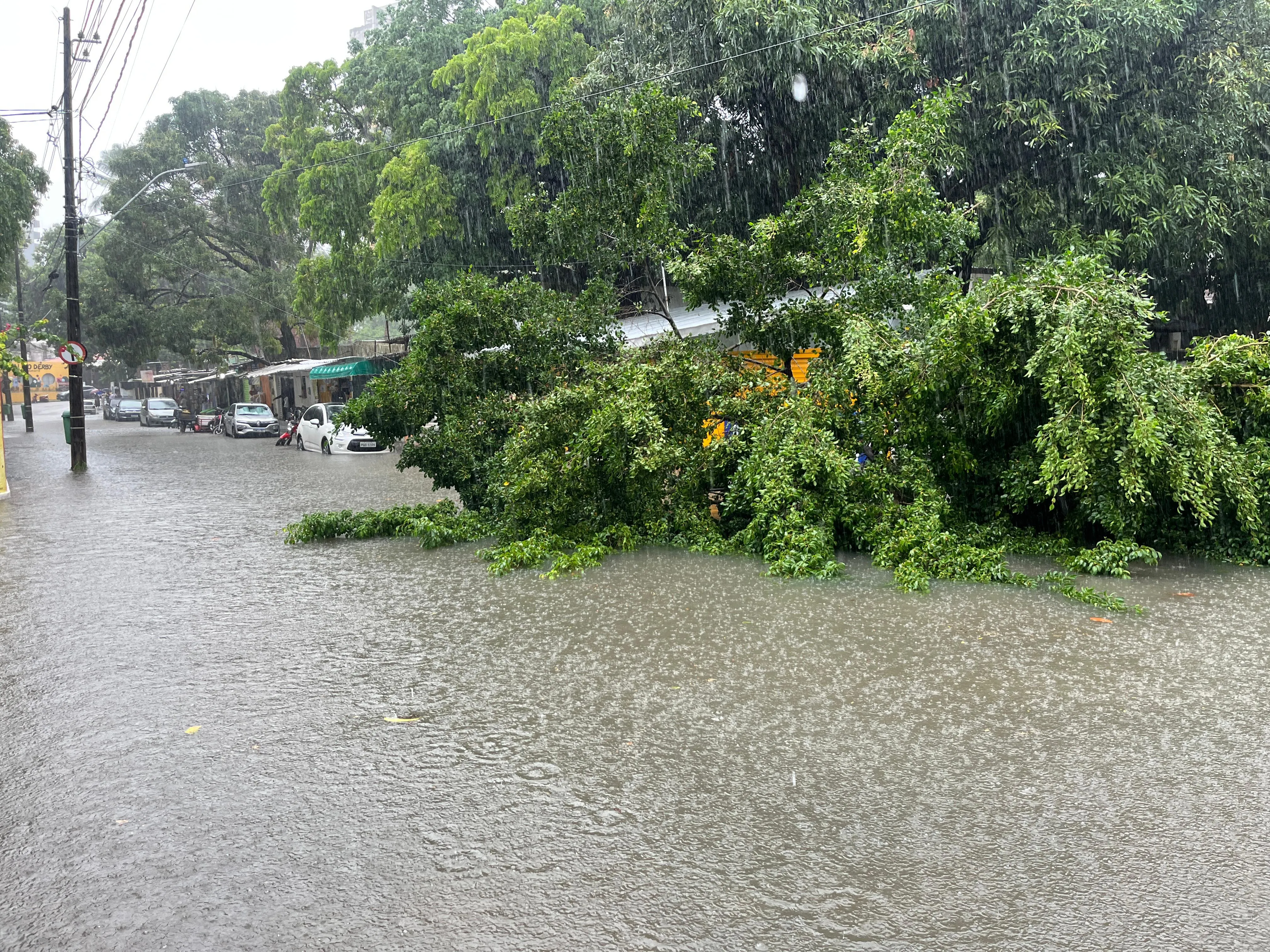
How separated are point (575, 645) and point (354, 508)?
9.29m

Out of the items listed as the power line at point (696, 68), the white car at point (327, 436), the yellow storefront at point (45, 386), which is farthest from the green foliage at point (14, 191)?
the yellow storefront at point (45, 386)

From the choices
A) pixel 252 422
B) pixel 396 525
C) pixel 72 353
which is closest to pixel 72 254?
pixel 72 353

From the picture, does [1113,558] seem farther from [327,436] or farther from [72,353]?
[327,436]

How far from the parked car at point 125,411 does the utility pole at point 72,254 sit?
1653 inches

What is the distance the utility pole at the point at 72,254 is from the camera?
24.9 meters

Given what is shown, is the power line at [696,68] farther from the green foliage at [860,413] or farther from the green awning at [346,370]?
the green awning at [346,370]

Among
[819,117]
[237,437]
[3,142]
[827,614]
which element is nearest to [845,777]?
[827,614]

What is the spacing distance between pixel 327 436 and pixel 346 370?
10359mm

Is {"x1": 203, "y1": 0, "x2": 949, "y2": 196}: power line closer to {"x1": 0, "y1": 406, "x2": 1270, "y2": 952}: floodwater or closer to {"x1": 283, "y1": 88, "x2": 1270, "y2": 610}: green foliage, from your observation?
{"x1": 283, "y1": 88, "x2": 1270, "y2": 610}: green foliage

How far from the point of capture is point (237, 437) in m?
40.2

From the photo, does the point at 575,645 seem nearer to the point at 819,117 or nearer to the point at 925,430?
the point at 925,430

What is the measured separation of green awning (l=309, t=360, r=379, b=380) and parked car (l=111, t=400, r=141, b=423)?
101 ft

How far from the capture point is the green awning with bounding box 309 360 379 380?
38812 millimetres

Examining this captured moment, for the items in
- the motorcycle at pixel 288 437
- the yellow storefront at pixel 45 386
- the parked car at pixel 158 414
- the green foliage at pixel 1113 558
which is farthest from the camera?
the yellow storefront at pixel 45 386
